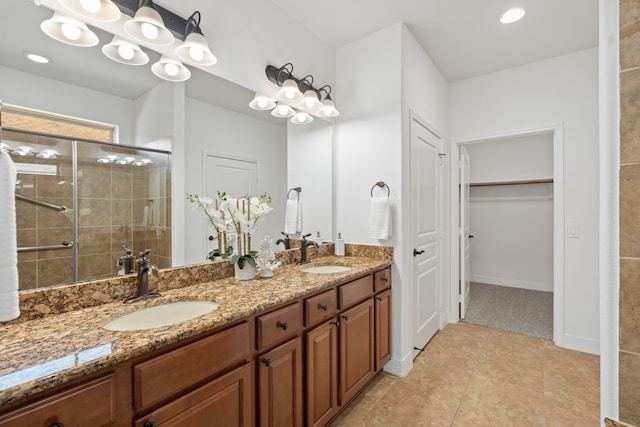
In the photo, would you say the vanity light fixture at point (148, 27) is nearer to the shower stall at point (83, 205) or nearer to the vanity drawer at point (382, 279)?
the shower stall at point (83, 205)

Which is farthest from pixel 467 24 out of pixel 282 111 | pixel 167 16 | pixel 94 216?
pixel 94 216

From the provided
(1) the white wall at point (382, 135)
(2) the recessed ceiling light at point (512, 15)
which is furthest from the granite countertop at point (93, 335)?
(2) the recessed ceiling light at point (512, 15)

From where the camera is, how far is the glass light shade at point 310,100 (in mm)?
2223

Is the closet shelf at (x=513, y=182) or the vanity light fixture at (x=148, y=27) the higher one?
the vanity light fixture at (x=148, y=27)

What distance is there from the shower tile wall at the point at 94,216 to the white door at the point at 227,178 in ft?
0.73

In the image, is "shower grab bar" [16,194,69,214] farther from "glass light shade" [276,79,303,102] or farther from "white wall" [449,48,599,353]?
"white wall" [449,48,599,353]

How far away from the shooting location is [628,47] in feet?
2.91

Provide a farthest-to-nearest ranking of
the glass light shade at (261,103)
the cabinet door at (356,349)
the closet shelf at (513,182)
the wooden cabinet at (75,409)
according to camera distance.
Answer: the closet shelf at (513,182) < the glass light shade at (261,103) < the cabinet door at (356,349) < the wooden cabinet at (75,409)

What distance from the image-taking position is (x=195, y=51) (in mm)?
1560

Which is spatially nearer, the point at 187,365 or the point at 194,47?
the point at 187,365

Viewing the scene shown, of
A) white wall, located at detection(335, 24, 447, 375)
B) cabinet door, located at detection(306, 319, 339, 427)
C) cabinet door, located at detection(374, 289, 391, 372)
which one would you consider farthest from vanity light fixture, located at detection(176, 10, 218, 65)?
cabinet door, located at detection(374, 289, 391, 372)

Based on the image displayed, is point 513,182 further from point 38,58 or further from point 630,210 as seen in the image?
point 38,58

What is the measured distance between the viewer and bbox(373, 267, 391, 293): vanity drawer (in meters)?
2.11

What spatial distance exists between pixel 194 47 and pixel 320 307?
1504mm
